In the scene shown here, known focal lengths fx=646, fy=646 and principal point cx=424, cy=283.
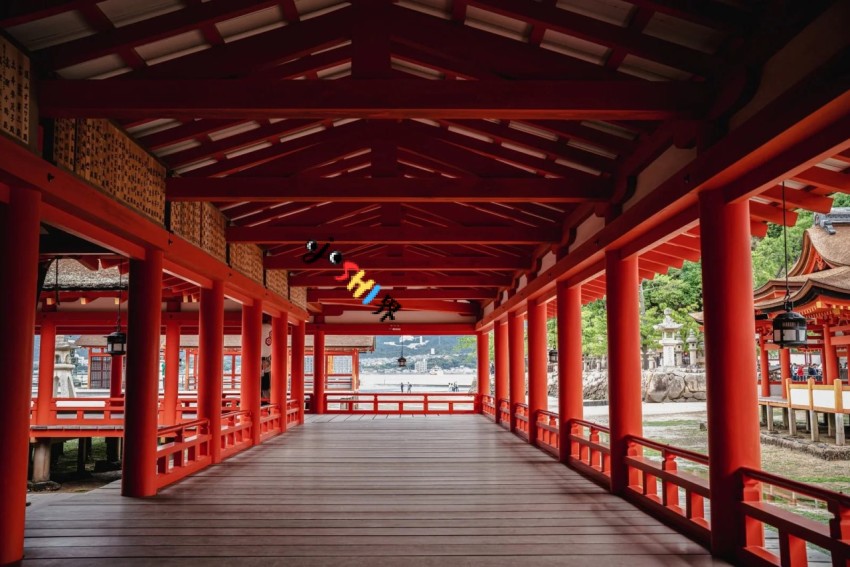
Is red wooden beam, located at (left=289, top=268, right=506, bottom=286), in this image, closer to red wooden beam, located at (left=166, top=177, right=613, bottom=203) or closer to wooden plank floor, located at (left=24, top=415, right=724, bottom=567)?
wooden plank floor, located at (left=24, top=415, right=724, bottom=567)

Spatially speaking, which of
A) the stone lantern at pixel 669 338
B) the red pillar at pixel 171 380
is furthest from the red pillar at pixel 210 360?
the stone lantern at pixel 669 338

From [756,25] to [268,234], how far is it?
726cm

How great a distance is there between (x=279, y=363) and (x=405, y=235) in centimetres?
596

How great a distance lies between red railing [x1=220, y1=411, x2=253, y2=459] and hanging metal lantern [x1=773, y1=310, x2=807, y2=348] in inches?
305

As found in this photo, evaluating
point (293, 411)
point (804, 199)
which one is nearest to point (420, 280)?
point (293, 411)

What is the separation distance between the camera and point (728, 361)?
4.75 metres

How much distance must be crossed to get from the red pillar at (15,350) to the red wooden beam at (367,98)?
0.85 m

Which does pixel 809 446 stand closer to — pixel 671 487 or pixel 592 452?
pixel 592 452

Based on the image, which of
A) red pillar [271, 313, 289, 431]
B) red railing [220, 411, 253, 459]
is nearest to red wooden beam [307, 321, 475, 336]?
red pillar [271, 313, 289, 431]

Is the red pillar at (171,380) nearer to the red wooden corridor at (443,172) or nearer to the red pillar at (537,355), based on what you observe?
the red wooden corridor at (443,172)

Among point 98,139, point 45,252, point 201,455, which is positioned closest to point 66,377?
point 201,455

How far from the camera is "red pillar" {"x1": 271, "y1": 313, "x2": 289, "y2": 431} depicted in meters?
14.2

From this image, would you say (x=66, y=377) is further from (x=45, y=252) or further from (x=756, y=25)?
(x=756, y=25)

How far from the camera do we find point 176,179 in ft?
24.1
